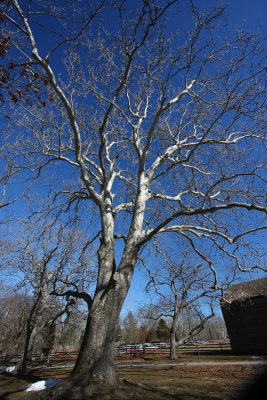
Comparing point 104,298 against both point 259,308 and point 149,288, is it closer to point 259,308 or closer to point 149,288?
point 149,288

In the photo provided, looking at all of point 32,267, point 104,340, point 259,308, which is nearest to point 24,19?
point 104,340

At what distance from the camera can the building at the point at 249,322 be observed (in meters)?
19.9

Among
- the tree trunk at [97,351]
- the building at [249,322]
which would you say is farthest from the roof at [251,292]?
the tree trunk at [97,351]

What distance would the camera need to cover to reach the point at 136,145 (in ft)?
24.3

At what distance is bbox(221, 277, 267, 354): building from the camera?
784 inches

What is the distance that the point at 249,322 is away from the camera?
68.7 feet

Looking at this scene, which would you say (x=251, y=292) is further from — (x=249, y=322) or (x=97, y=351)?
(x=97, y=351)

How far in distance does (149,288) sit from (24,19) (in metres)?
8.95

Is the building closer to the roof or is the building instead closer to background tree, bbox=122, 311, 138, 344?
the roof

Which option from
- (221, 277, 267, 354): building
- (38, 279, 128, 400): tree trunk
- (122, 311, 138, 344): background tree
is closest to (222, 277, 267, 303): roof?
(221, 277, 267, 354): building

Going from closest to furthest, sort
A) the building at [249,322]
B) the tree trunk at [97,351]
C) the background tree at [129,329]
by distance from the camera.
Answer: the tree trunk at [97,351]
the building at [249,322]
the background tree at [129,329]

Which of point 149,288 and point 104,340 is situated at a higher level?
point 149,288

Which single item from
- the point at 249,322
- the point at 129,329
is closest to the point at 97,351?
the point at 249,322

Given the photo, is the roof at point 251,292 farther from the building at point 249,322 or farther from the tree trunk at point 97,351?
the tree trunk at point 97,351
